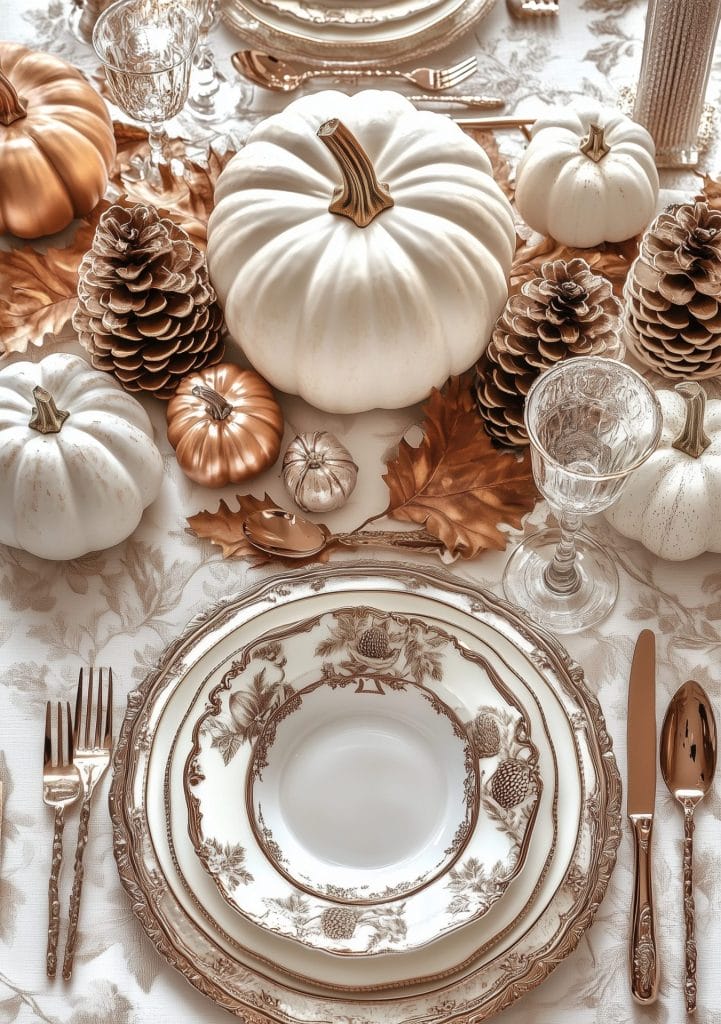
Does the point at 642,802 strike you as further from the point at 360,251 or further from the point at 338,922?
the point at 360,251

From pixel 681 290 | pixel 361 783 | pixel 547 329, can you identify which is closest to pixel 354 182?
pixel 547 329

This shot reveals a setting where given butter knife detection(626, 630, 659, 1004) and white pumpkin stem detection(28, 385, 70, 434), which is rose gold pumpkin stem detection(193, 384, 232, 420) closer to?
white pumpkin stem detection(28, 385, 70, 434)

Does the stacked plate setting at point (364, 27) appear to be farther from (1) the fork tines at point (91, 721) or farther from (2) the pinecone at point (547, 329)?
(1) the fork tines at point (91, 721)

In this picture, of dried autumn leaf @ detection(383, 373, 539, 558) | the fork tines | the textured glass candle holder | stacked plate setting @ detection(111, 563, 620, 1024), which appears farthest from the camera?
the textured glass candle holder

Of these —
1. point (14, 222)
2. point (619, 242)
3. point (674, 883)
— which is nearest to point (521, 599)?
point (674, 883)

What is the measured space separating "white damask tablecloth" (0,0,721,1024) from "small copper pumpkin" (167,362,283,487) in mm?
37

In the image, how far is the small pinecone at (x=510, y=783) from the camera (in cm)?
90

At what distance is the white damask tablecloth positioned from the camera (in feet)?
2.87

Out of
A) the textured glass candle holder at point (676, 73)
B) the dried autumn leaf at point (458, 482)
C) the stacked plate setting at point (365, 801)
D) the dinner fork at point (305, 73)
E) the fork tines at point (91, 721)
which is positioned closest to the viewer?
the stacked plate setting at point (365, 801)

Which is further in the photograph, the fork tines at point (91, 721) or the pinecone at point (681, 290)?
the pinecone at point (681, 290)

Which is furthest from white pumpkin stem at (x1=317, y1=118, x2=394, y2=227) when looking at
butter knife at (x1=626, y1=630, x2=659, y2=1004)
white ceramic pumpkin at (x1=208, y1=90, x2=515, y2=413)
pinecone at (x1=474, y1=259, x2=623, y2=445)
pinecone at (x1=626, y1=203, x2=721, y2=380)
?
butter knife at (x1=626, y1=630, x2=659, y2=1004)

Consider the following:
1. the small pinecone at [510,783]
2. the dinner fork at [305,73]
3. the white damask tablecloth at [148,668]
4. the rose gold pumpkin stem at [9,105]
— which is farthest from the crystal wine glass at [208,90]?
the small pinecone at [510,783]

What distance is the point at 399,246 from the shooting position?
1056 mm

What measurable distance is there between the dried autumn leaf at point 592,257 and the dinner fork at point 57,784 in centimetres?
68
